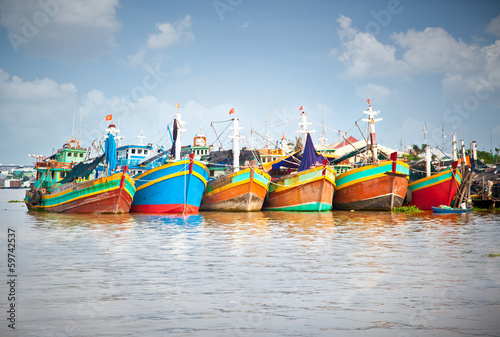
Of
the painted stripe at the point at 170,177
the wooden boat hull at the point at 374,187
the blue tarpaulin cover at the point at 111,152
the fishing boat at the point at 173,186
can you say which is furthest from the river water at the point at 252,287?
the wooden boat hull at the point at 374,187

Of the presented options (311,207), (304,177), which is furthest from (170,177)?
(311,207)

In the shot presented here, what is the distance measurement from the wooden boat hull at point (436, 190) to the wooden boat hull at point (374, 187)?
322 centimetres

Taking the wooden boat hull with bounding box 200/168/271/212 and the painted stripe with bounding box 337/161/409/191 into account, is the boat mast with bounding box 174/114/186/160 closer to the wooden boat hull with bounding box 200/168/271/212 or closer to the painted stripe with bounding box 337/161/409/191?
the wooden boat hull with bounding box 200/168/271/212

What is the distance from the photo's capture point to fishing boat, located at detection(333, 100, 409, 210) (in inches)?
1330

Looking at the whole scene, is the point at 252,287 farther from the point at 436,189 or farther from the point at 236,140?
the point at 436,189

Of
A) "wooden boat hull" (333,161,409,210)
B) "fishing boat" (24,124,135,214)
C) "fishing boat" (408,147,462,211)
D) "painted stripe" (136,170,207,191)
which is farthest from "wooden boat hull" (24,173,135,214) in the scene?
"fishing boat" (408,147,462,211)

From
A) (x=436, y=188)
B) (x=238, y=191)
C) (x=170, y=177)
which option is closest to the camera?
(x=170, y=177)

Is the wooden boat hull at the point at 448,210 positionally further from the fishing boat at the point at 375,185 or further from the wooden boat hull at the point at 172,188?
the wooden boat hull at the point at 172,188

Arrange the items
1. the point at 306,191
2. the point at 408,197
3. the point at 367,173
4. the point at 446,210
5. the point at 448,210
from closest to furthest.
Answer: the point at 446,210
the point at 448,210
the point at 306,191
the point at 367,173
the point at 408,197

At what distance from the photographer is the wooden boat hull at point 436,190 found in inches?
1414

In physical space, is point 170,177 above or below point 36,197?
above

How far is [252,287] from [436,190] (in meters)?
32.2

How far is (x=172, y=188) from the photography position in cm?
3003

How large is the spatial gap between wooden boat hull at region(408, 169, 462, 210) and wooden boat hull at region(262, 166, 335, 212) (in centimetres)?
881
